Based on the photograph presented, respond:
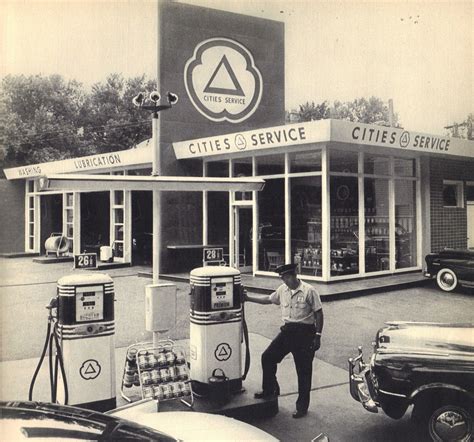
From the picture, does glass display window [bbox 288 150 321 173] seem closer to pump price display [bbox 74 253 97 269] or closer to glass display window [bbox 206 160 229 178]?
glass display window [bbox 206 160 229 178]

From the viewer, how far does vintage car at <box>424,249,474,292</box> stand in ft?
30.2

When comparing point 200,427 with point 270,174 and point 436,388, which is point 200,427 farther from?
point 270,174

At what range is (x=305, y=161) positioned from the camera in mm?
10516

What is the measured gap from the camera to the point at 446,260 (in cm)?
947

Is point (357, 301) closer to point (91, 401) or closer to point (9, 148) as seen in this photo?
point (91, 401)

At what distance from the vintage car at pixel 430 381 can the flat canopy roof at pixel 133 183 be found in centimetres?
200

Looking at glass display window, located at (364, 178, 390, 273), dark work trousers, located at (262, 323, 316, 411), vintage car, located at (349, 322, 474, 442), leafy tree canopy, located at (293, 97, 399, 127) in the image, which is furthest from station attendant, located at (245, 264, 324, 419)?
leafy tree canopy, located at (293, 97, 399, 127)

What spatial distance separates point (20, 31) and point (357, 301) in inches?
282

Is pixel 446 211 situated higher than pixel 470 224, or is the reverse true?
pixel 446 211

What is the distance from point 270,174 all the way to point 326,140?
7.36ft

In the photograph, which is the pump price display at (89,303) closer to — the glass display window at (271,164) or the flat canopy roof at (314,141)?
the flat canopy roof at (314,141)

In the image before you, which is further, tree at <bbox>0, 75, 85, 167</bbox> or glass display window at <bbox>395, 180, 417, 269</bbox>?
tree at <bbox>0, 75, 85, 167</bbox>

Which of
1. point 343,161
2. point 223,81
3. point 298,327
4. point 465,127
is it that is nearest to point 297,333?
point 298,327

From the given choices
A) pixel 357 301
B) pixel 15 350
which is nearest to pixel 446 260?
pixel 357 301
